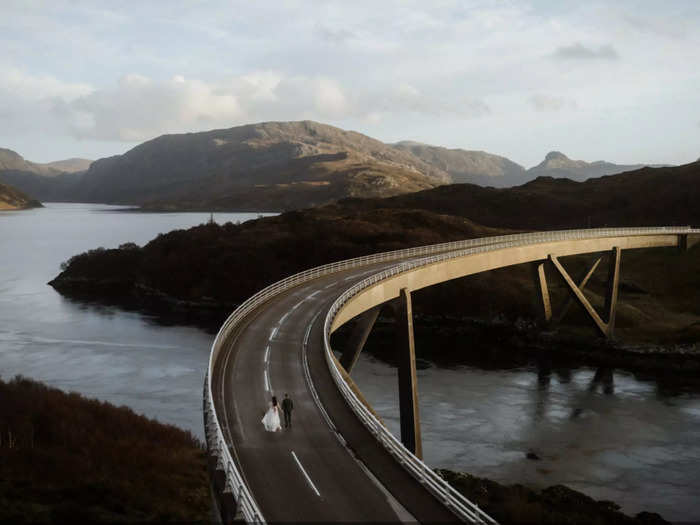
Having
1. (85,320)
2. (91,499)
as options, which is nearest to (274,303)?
(91,499)

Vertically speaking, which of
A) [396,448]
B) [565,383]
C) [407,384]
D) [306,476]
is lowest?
[565,383]

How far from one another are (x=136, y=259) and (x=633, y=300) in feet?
293

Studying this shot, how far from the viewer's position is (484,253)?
59438 millimetres

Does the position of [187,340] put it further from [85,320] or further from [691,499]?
[691,499]

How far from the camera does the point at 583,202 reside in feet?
580

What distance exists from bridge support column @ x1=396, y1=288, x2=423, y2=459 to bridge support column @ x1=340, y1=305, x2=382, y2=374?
211 cm

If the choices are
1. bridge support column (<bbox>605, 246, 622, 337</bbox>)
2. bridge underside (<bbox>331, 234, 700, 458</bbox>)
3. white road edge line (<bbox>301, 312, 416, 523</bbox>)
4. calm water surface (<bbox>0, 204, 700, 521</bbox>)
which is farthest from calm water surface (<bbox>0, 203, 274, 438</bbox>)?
bridge support column (<bbox>605, 246, 622, 337</bbox>)

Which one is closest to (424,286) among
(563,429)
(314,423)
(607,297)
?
(563,429)

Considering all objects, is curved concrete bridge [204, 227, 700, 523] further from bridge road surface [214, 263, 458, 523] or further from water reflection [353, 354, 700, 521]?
water reflection [353, 354, 700, 521]

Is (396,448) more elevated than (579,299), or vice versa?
(579,299)

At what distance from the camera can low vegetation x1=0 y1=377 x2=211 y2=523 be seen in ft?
63.6

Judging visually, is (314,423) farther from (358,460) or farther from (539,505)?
(539,505)

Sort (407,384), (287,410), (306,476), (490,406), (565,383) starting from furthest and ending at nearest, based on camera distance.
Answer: (565,383)
(490,406)
(407,384)
(287,410)
(306,476)

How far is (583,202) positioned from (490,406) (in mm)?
139328
